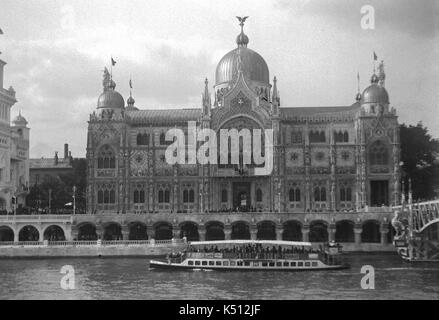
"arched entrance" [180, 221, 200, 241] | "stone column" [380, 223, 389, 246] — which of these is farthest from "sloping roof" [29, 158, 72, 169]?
"stone column" [380, 223, 389, 246]

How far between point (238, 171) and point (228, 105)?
9.86 metres

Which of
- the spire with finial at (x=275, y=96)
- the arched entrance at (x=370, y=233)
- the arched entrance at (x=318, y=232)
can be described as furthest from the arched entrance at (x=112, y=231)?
the arched entrance at (x=370, y=233)

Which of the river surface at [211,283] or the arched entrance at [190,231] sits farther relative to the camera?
the arched entrance at [190,231]

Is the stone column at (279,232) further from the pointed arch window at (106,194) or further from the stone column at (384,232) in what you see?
the pointed arch window at (106,194)

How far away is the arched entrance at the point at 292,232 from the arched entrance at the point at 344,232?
4.98 m

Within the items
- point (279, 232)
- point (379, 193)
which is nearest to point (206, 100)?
point (279, 232)

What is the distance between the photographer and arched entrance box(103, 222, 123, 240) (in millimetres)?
100775

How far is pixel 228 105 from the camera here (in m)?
110

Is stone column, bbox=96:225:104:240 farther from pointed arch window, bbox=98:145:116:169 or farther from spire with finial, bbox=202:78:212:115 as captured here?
spire with finial, bbox=202:78:212:115

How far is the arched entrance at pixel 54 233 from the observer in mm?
103438

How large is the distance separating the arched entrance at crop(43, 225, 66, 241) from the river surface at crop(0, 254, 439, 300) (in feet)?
74.5

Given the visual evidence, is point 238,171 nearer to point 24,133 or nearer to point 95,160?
point 95,160

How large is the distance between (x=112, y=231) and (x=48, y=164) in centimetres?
6440
